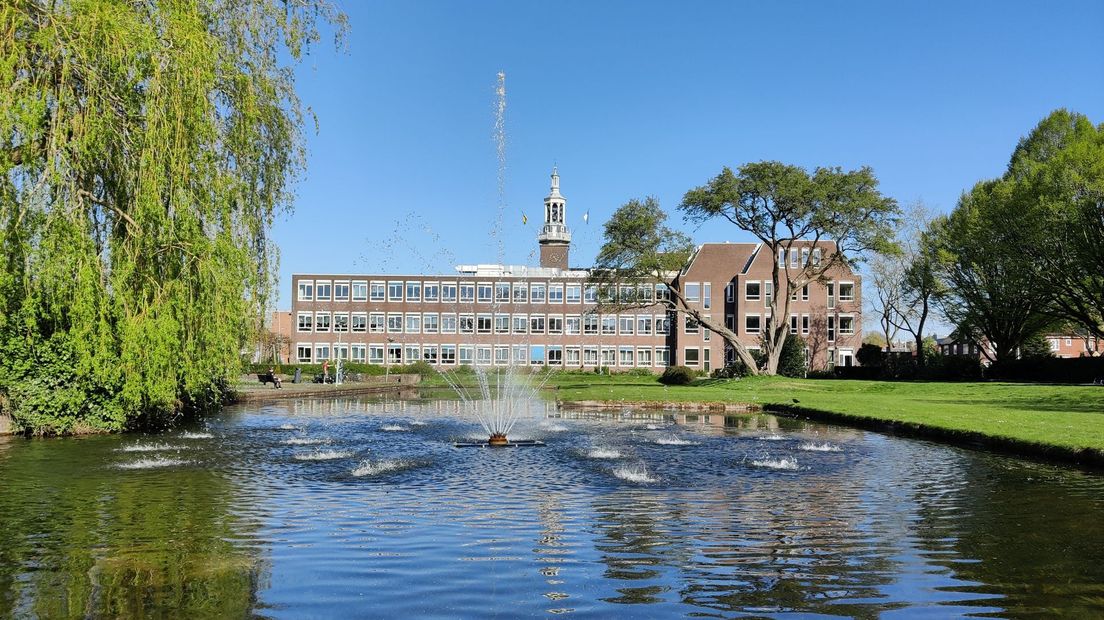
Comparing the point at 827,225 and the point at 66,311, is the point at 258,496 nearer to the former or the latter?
the point at 66,311

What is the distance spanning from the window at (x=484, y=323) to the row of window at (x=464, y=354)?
1.86 m

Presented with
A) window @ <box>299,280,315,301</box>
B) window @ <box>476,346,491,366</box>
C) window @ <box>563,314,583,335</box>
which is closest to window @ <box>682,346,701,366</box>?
window @ <box>563,314,583,335</box>

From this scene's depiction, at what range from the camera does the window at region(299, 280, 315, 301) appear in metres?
92.1

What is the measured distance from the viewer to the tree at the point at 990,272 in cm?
4703

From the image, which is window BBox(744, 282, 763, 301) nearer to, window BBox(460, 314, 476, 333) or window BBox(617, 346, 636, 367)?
window BBox(617, 346, 636, 367)

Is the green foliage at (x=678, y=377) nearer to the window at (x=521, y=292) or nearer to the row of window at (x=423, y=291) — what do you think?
the row of window at (x=423, y=291)

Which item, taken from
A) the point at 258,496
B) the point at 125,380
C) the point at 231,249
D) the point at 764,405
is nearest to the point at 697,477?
the point at 258,496

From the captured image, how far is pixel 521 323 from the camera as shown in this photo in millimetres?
92938

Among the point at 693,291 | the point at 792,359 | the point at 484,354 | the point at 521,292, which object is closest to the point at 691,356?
the point at 693,291

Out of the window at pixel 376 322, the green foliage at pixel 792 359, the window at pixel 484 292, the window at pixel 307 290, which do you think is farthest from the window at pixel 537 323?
the green foliage at pixel 792 359

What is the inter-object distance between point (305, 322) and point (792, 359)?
173 feet

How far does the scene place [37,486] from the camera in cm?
1260

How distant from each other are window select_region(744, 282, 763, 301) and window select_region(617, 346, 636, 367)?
16.1 m

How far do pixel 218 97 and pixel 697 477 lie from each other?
14.3 meters
